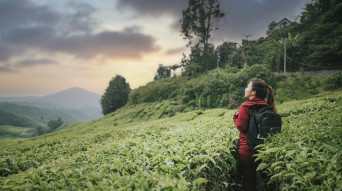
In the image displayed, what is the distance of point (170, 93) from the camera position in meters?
29.3

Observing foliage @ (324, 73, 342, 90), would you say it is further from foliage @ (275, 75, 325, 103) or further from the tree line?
the tree line

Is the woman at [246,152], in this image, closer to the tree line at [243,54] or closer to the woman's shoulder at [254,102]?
the woman's shoulder at [254,102]

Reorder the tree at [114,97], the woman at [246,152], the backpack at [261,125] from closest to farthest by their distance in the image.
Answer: the backpack at [261,125] → the woman at [246,152] → the tree at [114,97]

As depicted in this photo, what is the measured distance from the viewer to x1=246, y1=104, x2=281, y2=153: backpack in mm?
2550

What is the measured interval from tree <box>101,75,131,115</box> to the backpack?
5038cm

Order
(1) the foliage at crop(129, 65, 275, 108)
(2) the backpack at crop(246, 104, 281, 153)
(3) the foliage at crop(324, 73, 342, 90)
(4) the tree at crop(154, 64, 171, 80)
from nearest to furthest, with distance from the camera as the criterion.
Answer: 1. (2) the backpack at crop(246, 104, 281, 153)
2. (3) the foliage at crop(324, 73, 342, 90)
3. (1) the foliage at crop(129, 65, 275, 108)
4. (4) the tree at crop(154, 64, 171, 80)

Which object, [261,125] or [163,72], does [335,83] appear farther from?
[163,72]

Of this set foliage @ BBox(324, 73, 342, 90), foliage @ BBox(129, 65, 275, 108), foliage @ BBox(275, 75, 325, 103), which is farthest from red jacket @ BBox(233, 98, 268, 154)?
foliage @ BBox(324, 73, 342, 90)

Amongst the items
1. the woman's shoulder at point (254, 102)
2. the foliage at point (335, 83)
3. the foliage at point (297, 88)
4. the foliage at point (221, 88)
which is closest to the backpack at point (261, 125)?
the woman's shoulder at point (254, 102)

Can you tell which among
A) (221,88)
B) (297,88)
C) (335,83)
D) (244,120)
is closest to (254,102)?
(244,120)

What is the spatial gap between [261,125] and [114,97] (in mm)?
51012

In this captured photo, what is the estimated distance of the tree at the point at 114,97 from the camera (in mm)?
49312

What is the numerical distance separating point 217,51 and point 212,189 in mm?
35571

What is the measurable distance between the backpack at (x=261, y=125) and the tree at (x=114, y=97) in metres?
50.4
